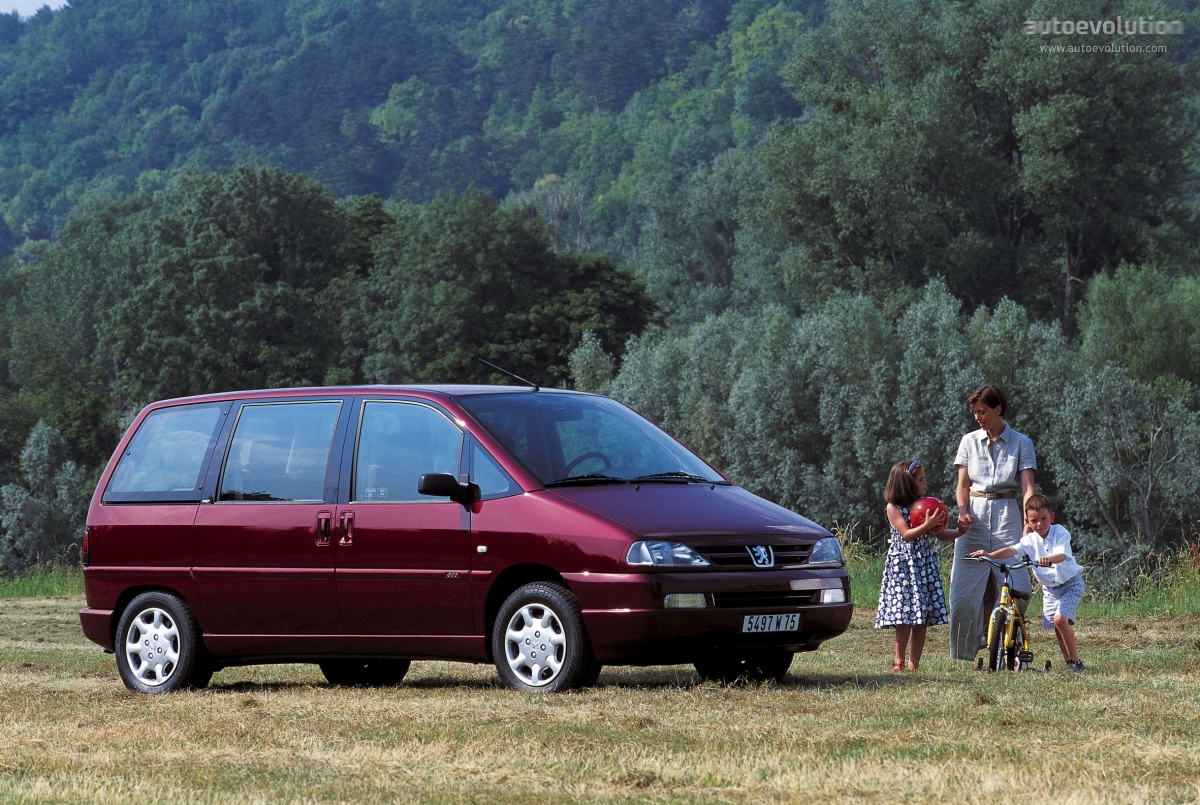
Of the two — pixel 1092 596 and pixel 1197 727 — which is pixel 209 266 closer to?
pixel 1092 596

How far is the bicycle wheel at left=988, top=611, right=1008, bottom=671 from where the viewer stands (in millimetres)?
10820

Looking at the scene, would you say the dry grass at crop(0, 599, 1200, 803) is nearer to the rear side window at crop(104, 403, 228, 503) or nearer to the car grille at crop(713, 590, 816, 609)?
the car grille at crop(713, 590, 816, 609)

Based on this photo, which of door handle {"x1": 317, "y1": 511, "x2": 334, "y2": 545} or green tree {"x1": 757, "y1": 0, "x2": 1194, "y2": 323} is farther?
green tree {"x1": 757, "y1": 0, "x2": 1194, "y2": 323}

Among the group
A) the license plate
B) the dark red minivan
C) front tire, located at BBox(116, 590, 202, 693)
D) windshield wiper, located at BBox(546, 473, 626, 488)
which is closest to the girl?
the dark red minivan

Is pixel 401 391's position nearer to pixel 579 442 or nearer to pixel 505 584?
pixel 579 442

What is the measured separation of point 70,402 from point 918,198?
37.5m

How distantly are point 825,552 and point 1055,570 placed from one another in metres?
1.89

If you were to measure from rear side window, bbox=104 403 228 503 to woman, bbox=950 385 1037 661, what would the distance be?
482cm

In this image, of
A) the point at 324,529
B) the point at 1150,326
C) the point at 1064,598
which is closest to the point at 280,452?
the point at 324,529

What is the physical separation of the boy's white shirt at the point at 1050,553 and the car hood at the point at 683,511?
5.54ft

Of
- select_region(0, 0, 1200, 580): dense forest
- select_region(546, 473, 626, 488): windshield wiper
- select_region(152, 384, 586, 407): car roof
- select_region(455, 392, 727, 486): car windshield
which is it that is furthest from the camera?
select_region(0, 0, 1200, 580): dense forest

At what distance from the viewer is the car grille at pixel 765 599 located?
9.47m

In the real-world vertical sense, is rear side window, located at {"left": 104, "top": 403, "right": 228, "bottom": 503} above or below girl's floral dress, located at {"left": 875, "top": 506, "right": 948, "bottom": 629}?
above

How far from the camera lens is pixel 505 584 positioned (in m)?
9.89
